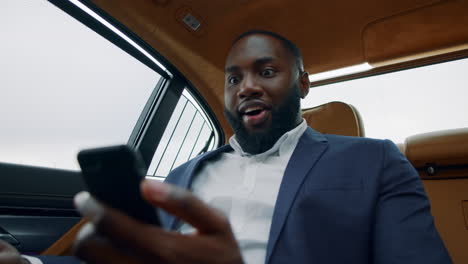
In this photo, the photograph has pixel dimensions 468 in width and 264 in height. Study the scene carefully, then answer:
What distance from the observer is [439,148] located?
154cm

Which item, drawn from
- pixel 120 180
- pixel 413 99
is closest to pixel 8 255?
pixel 120 180

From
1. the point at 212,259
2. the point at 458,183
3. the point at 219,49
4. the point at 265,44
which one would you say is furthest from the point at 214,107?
the point at 212,259

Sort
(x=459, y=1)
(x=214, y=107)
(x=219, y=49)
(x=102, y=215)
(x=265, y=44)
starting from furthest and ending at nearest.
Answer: (x=214, y=107) → (x=219, y=49) → (x=459, y=1) → (x=265, y=44) → (x=102, y=215)

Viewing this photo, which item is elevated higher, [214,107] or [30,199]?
[214,107]

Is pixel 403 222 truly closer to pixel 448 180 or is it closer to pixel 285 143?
pixel 285 143

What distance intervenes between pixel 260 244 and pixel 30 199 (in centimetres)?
115

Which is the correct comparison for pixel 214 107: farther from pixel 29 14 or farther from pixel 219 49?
pixel 29 14

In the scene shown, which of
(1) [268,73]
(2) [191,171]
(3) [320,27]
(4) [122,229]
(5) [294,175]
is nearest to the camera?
(4) [122,229]

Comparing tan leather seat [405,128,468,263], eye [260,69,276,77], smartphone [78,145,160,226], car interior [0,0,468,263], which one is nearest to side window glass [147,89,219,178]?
car interior [0,0,468,263]

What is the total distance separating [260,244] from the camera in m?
0.97

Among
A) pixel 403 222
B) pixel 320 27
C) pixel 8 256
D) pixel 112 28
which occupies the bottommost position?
pixel 403 222

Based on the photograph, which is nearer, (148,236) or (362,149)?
(148,236)

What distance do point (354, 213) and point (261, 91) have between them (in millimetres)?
621

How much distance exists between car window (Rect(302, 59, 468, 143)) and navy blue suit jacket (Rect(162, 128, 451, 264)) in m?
0.88
